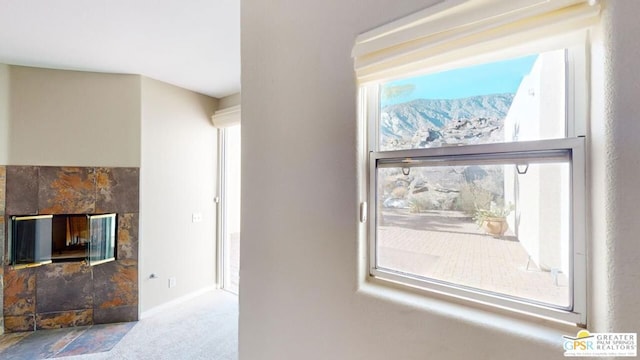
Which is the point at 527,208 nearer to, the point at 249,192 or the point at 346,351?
the point at 346,351

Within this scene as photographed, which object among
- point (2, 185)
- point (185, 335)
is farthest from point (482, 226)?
point (2, 185)

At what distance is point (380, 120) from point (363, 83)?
17 cm

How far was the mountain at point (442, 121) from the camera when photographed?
0.91 metres

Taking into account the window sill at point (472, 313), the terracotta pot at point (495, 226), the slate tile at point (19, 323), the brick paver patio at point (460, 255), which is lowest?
the slate tile at point (19, 323)

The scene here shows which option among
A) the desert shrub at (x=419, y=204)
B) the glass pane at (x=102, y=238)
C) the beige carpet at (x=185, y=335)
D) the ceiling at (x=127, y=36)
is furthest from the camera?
the glass pane at (x=102, y=238)

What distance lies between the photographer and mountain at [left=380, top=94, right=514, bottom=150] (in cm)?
91

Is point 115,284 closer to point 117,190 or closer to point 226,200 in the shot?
point 117,190

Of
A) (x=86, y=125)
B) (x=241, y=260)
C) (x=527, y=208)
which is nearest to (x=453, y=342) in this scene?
(x=527, y=208)

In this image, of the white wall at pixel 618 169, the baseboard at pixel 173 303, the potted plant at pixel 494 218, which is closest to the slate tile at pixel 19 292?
the baseboard at pixel 173 303

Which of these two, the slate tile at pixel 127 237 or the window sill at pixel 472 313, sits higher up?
the window sill at pixel 472 313

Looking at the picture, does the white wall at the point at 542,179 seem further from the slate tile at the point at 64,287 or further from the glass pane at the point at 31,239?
the glass pane at the point at 31,239

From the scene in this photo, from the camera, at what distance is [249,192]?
57.2 inches

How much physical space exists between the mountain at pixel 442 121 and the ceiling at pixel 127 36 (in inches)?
53.5

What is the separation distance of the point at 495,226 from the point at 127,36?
106 inches
